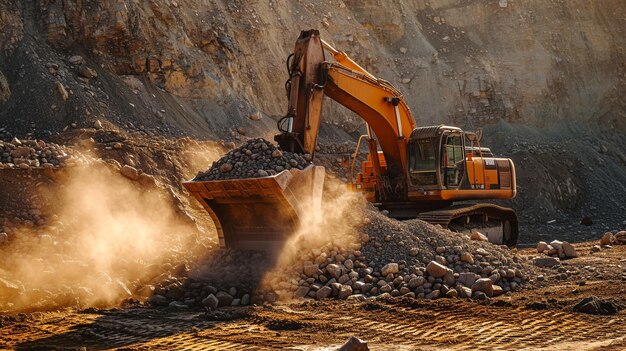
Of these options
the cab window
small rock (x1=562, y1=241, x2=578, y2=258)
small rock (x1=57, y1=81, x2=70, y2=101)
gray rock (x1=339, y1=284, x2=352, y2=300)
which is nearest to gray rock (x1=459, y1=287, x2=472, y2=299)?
gray rock (x1=339, y1=284, x2=352, y2=300)

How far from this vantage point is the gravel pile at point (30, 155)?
12.6 meters

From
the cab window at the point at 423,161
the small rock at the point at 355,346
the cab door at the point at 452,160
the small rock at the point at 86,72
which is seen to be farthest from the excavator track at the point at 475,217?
the small rock at the point at 86,72

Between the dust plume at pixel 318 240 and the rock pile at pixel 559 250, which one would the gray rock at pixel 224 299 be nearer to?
the dust plume at pixel 318 240

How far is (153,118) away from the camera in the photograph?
17812mm

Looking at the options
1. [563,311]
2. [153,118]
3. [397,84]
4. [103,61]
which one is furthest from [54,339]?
[397,84]

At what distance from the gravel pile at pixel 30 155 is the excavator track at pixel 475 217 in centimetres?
667

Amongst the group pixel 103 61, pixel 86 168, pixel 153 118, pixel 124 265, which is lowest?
pixel 124 265

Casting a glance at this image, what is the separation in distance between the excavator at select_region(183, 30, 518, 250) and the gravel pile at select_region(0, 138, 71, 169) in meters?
4.20

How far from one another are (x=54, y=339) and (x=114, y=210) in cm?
658

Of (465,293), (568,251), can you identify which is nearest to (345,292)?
(465,293)

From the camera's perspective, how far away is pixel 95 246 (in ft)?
36.7

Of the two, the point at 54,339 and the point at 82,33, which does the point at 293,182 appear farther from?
the point at 82,33

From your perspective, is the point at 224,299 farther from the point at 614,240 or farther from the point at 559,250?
the point at 614,240

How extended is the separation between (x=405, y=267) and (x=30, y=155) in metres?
7.26
